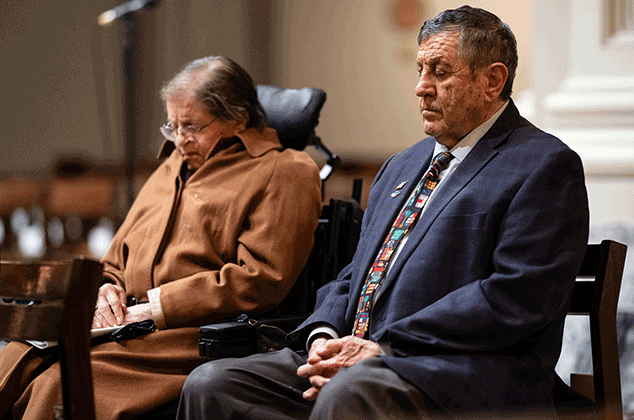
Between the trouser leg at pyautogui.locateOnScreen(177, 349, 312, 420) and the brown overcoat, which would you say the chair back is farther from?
the brown overcoat

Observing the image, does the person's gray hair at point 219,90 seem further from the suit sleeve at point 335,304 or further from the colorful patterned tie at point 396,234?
the colorful patterned tie at point 396,234

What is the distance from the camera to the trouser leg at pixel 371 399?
1437 mm

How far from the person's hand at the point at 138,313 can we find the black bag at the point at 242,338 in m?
0.30

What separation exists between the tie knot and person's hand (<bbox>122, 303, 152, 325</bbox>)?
3.16 ft

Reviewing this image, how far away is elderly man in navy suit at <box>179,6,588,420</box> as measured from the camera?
148 centimetres

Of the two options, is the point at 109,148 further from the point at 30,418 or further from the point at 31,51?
the point at 30,418

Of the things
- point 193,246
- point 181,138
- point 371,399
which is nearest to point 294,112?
point 181,138

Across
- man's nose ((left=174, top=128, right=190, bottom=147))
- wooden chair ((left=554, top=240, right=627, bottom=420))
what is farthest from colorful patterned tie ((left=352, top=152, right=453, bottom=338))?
man's nose ((left=174, top=128, right=190, bottom=147))

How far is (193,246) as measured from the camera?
226cm

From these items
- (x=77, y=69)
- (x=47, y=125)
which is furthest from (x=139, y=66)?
(x=47, y=125)

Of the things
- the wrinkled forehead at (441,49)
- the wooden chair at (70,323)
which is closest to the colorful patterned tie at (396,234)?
the wrinkled forehead at (441,49)

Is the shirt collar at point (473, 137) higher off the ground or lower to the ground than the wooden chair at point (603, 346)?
higher

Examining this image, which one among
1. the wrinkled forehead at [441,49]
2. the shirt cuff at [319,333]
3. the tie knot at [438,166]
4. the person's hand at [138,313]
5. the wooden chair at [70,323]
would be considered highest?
the wrinkled forehead at [441,49]

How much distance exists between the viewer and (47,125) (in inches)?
240
